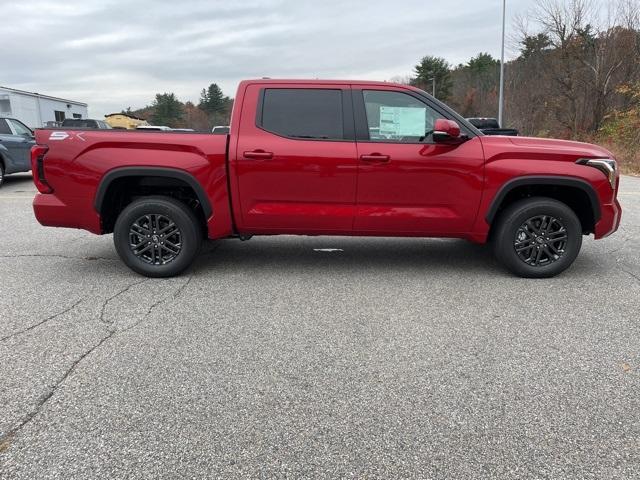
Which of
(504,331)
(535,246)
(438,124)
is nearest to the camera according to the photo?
(504,331)

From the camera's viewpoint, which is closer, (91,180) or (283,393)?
(283,393)

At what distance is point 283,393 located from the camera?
279 cm

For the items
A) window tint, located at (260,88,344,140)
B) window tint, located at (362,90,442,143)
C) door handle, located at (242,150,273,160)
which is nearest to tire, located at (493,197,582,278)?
window tint, located at (362,90,442,143)

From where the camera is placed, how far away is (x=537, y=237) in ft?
15.6

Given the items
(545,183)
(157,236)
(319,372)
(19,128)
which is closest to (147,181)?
(157,236)

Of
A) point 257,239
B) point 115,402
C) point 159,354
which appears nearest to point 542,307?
point 159,354

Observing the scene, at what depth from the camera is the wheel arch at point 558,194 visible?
4.61 meters

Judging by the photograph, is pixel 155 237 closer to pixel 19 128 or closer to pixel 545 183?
pixel 545 183

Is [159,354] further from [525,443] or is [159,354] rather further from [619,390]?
[619,390]

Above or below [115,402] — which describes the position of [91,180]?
above

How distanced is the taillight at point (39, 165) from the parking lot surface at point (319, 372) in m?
0.92

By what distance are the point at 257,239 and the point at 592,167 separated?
4.03 m

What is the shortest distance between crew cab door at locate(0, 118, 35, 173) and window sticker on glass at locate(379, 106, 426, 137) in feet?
36.4

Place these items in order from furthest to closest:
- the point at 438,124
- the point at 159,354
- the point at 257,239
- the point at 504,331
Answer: the point at 257,239 < the point at 438,124 < the point at 504,331 < the point at 159,354
